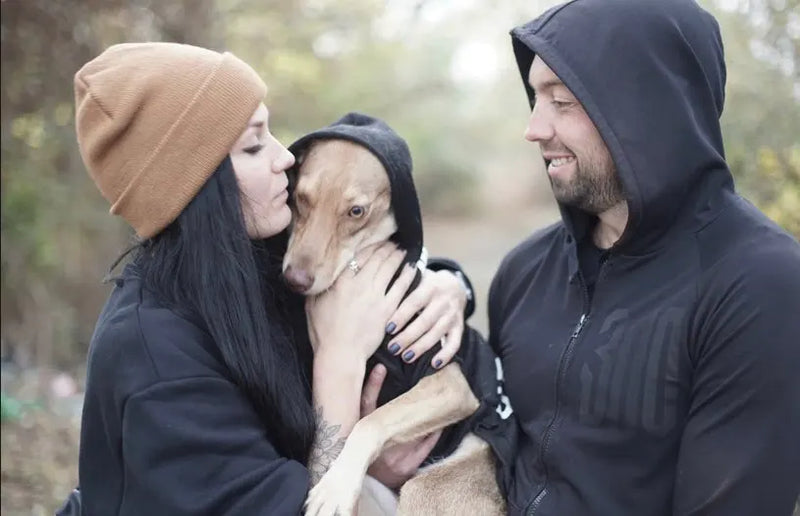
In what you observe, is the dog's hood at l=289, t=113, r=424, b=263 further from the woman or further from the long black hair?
the long black hair

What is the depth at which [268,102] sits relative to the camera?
9.77m

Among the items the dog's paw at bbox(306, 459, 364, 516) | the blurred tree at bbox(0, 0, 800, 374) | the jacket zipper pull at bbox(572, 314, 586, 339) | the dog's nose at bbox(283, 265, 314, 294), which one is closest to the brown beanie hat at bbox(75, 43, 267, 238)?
→ the dog's nose at bbox(283, 265, 314, 294)

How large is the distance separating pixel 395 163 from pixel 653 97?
37.3 inches

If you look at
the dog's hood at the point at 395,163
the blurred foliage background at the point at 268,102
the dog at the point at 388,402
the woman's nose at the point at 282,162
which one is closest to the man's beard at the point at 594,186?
the dog's hood at the point at 395,163

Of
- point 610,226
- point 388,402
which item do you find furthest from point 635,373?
point 388,402

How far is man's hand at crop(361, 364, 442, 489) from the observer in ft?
9.82

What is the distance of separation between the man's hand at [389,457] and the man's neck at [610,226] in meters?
0.86

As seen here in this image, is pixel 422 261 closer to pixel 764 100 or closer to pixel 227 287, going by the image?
pixel 227 287

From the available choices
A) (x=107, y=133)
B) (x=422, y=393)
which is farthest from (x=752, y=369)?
(x=107, y=133)

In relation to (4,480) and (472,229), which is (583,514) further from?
(472,229)

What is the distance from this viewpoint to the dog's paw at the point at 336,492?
8.43 ft

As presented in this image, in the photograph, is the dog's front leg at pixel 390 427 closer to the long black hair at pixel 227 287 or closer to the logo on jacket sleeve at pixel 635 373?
the long black hair at pixel 227 287

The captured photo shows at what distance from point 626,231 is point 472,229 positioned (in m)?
12.0

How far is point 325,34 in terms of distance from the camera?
10852 mm
